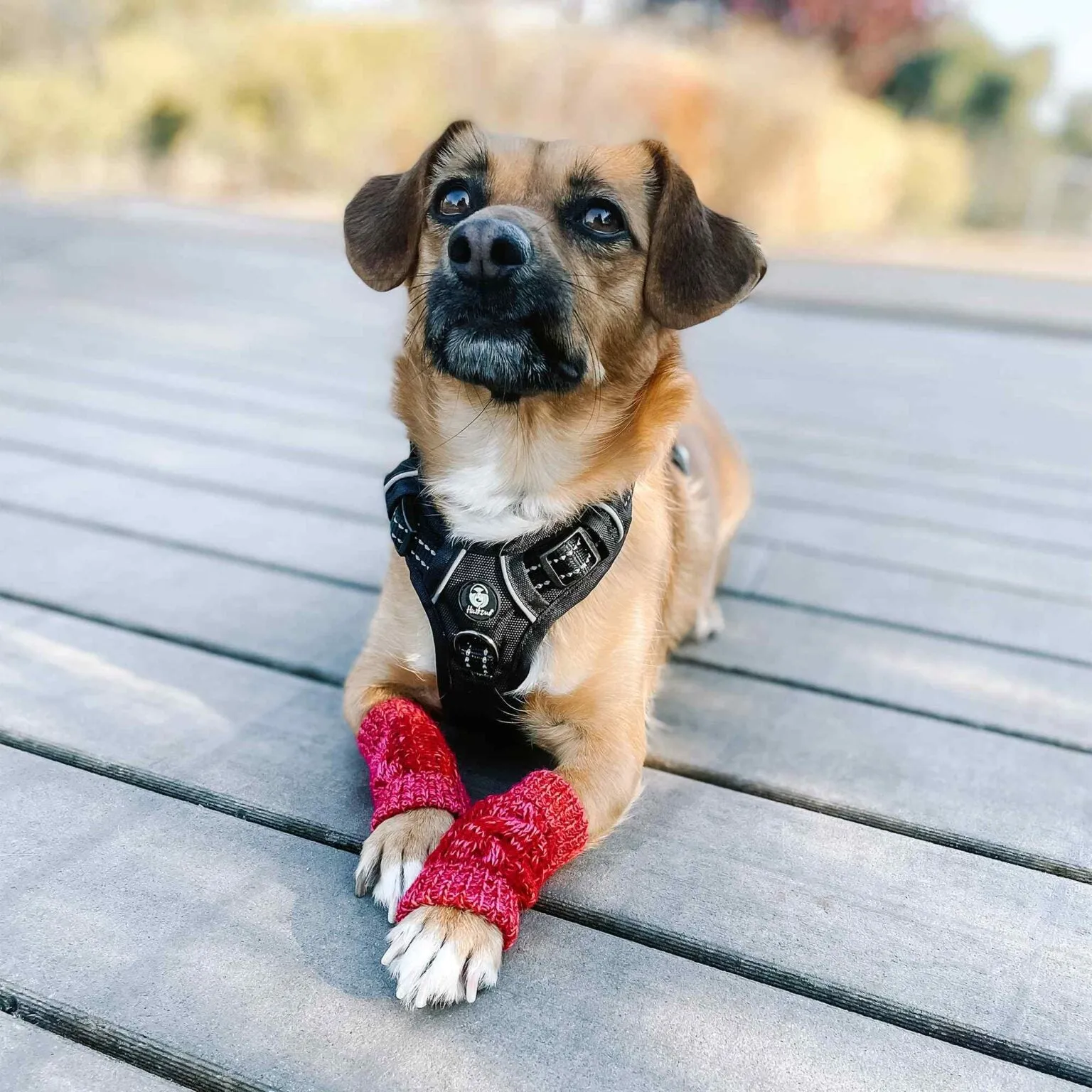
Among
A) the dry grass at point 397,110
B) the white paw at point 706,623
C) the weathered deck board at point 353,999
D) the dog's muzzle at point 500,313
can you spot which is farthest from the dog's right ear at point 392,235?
the dry grass at point 397,110

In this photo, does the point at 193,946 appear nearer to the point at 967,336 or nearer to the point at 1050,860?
the point at 1050,860

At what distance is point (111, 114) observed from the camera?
13.2 m

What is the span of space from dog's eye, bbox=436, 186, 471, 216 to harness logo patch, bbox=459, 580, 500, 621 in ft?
2.36

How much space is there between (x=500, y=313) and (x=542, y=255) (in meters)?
0.12

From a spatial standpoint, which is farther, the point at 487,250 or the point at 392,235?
the point at 392,235

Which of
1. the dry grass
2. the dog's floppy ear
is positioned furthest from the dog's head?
the dry grass

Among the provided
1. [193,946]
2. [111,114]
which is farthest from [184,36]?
[193,946]

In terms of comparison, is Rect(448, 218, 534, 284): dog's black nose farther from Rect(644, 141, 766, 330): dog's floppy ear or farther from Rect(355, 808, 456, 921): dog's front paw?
Rect(355, 808, 456, 921): dog's front paw

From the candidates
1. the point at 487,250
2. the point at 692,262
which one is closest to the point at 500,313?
the point at 487,250

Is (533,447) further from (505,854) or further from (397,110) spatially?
(397,110)

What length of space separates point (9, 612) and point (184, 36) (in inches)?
559

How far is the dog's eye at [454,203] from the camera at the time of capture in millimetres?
2008

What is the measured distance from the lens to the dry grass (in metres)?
12.8

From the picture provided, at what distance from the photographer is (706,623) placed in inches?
97.9
